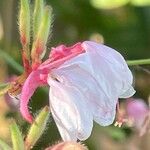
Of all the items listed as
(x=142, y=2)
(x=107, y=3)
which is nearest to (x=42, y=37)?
(x=142, y=2)

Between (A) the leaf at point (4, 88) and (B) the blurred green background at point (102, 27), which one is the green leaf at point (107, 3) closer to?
(B) the blurred green background at point (102, 27)

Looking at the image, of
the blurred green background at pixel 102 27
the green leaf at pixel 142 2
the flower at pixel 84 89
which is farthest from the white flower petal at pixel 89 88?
the green leaf at pixel 142 2

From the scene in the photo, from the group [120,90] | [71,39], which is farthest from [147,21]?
[120,90]

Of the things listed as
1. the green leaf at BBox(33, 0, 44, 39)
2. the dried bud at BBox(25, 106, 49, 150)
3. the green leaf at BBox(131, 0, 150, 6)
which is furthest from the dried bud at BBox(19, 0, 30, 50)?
the green leaf at BBox(131, 0, 150, 6)

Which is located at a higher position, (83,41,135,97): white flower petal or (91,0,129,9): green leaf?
(83,41,135,97): white flower petal

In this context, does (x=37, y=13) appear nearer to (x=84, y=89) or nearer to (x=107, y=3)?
(x=84, y=89)

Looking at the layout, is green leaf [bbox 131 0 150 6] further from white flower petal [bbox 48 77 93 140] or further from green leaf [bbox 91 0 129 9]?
white flower petal [bbox 48 77 93 140]
